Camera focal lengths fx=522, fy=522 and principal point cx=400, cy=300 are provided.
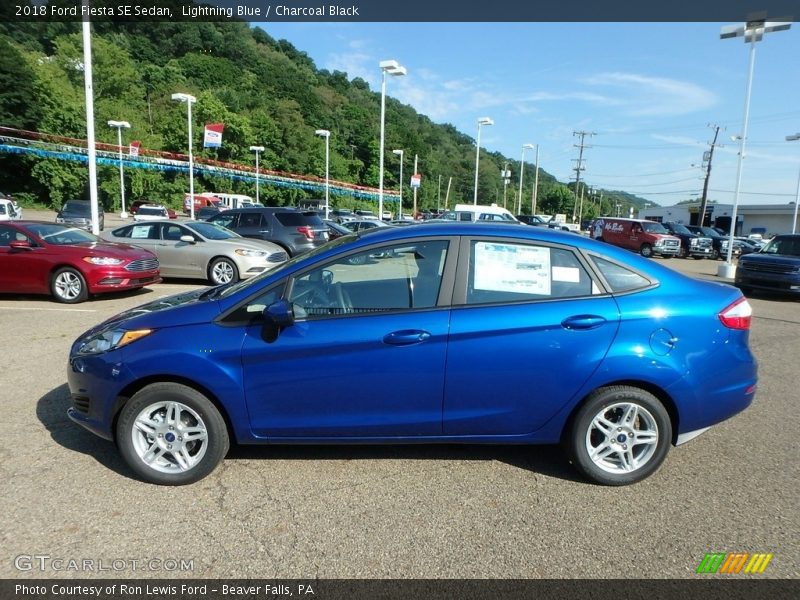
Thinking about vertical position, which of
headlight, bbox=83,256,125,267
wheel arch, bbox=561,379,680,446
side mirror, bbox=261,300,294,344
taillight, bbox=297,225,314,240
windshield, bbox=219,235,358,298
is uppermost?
taillight, bbox=297,225,314,240

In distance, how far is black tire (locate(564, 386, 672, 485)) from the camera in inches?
131

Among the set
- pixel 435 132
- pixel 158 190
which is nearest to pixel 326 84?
pixel 435 132

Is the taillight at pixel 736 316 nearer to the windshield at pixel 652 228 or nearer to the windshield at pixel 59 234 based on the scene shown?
the windshield at pixel 59 234

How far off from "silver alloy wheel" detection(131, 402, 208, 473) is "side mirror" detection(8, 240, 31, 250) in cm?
760

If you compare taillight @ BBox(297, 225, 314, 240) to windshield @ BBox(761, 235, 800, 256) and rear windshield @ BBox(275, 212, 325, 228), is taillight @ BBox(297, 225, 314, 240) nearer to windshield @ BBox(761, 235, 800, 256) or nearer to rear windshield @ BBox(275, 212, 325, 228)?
rear windshield @ BBox(275, 212, 325, 228)

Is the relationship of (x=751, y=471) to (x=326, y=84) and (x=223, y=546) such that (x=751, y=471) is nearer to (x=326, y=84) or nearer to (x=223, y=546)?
(x=223, y=546)

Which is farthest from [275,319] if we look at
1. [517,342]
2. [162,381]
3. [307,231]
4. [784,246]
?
[784,246]

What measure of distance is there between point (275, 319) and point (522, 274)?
1604 mm

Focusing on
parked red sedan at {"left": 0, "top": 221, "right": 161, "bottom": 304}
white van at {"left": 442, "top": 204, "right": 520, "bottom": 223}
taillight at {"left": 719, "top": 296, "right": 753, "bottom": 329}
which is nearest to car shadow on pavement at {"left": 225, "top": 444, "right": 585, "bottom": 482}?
taillight at {"left": 719, "top": 296, "right": 753, "bottom": 329}

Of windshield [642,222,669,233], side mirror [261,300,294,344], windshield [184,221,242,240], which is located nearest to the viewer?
side mirror [261,300,294,344]

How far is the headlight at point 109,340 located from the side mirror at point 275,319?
78cm

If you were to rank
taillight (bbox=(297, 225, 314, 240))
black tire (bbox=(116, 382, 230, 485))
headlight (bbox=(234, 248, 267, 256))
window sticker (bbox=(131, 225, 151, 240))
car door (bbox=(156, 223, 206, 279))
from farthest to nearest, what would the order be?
taillight (bbox=(297, 225, 314, 240))
window sticker (bbox=(131, 225, 151, 240))
car door (bbox=(156, 223, 206, 279))
headlight (bbox=(234, 248, 267, 256))
black tire (bbox=(116, 382, 230, 485))

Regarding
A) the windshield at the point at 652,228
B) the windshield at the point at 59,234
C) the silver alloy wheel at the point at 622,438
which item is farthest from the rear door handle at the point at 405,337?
the windshield at the point at 652,228

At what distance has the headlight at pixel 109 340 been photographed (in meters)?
3.37
